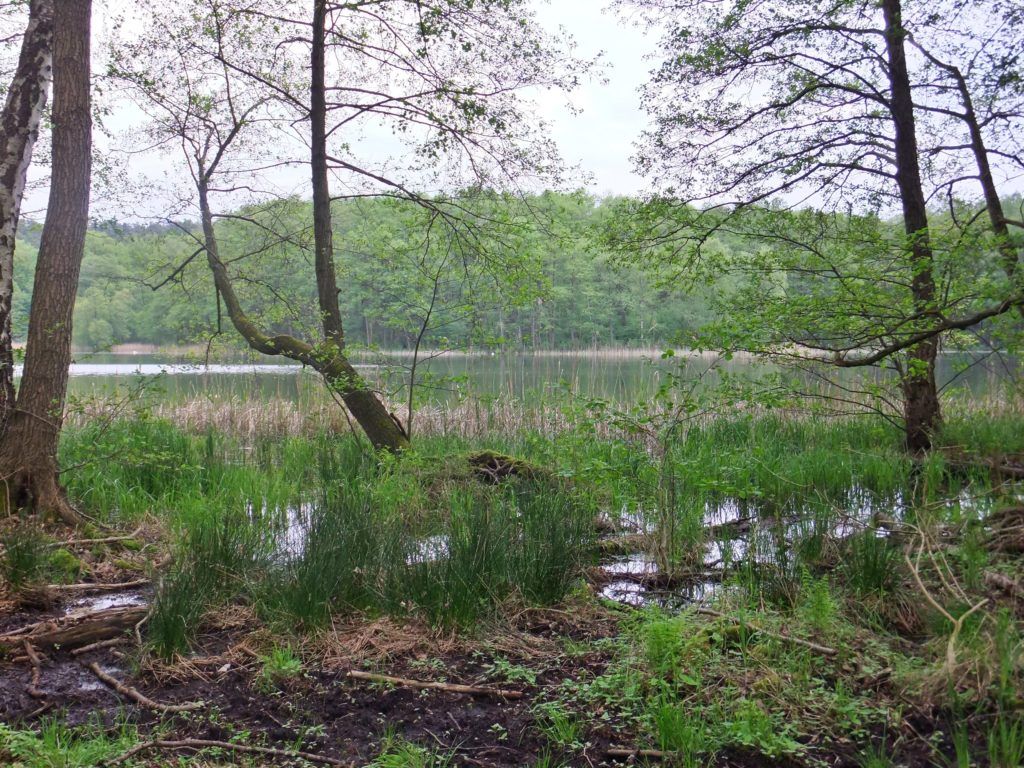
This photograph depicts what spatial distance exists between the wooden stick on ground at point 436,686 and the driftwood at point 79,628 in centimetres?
123

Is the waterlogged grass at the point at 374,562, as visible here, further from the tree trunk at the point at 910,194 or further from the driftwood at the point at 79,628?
the tree trunk at the point at 910,194

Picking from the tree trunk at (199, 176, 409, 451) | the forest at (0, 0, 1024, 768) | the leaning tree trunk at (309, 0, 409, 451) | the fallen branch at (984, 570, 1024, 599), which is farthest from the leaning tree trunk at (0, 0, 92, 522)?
the fallen branch at (984, 570, 1024, 599)

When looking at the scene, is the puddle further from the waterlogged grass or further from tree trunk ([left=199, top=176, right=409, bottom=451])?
tree trunk ([left=199, top=176, right=409, bottom=451])

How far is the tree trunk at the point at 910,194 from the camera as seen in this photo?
20.9ft

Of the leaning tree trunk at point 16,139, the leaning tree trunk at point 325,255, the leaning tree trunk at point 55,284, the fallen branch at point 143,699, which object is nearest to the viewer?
the fallen branch at point 143,699

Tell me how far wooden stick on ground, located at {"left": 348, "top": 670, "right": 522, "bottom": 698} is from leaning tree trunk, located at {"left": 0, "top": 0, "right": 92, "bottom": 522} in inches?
116

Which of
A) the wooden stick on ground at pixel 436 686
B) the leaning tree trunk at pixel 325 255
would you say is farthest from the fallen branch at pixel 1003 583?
the leaning tree trunk at pixel 325 255

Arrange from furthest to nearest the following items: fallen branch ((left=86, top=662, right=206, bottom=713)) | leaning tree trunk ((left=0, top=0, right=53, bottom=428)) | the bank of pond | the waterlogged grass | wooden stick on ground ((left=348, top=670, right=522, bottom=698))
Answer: leaning tree trunk ((left=0, top=0, right=53, bottom=428))
the waterlogged grass
wooden stick on ground ((left=348, top=670, right=522, bottom=698))
fallen branch ((left=86, top=662, right=206, bottom=713))
the bank of pond

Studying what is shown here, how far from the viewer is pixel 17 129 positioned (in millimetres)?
4727

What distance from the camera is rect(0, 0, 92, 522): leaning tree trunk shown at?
14.7ft

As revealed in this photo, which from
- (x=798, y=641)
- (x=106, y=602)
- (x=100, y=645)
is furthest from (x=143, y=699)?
(x=798, y=641)

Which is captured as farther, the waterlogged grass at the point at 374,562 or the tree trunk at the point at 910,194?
the tree trunk at the point at 910,194

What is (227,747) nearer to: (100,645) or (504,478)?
(100,645)

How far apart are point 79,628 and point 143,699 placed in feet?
2.56
